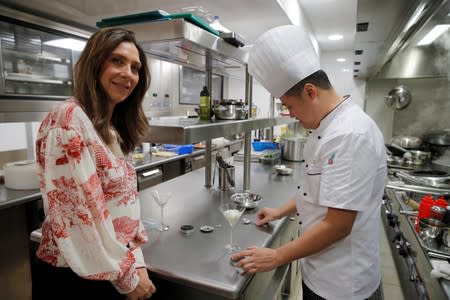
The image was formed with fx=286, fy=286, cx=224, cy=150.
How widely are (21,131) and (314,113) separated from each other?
2662 mm

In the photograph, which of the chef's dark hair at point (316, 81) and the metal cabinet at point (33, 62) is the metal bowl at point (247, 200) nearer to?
the chef's dark hair at point (316, 81)

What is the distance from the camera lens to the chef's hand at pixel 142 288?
3.05 feet

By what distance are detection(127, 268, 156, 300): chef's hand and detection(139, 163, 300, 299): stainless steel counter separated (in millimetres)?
40

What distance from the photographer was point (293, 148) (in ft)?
9.96

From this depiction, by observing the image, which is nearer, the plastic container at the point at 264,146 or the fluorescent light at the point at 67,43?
the fluorescent light at the point at 67,43

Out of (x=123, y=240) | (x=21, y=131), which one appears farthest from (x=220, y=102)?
(x=21, y=131)

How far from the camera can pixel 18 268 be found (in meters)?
2.04

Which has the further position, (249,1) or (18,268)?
(249,1)

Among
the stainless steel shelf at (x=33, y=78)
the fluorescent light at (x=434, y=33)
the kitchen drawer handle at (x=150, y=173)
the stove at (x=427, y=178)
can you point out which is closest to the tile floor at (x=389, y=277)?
the stove at (x=427, y=178)

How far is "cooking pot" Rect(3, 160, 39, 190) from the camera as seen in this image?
80.6 inches

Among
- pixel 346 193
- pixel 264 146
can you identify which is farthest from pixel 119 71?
pixel 264 146

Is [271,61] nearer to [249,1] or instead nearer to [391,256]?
[249,1]

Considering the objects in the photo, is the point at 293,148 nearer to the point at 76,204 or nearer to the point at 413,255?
the point at 413,255

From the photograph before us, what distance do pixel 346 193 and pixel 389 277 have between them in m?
2.03
